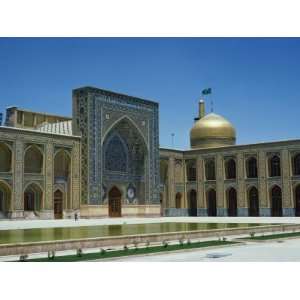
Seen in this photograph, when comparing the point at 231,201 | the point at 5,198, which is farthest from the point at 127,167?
the point at 5,198

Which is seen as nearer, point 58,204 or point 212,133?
point 58,204

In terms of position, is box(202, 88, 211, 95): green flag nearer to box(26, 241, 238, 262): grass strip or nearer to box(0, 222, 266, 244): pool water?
box(0, 222, 266, 244): pool water

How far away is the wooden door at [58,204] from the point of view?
92.3 feet

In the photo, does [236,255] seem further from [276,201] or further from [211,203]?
[211,203]

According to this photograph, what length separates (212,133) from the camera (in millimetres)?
39375

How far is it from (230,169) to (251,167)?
1.60 metres

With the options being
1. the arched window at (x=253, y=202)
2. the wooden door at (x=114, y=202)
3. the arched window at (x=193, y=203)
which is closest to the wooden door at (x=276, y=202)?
the arched window at (x=253, y=202)

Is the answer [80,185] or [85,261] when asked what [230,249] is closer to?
[85,261]

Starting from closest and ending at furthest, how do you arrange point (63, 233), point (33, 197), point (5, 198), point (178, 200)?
point (63, 233) → point (5, 198) → point (33, 197) → point (178, 200)

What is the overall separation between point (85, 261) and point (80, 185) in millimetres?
20189

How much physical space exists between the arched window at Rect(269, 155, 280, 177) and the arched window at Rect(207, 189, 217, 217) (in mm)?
4618

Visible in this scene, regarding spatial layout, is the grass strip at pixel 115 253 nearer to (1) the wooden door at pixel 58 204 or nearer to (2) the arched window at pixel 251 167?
(1) the wooden door at pixel 58 204

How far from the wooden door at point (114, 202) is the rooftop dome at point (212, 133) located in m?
10.4

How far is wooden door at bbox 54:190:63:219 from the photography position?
28.1 metres
